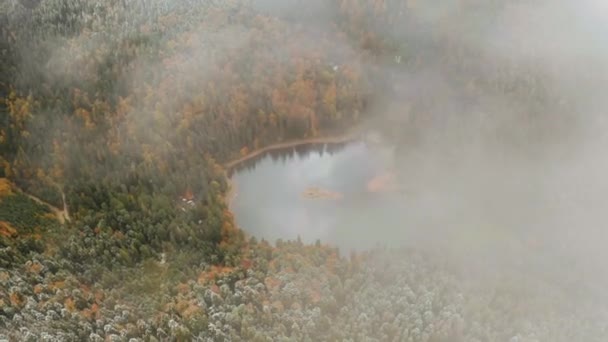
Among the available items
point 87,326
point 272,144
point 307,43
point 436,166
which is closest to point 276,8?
point 307,43

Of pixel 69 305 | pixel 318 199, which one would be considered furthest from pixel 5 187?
pixel 318 199

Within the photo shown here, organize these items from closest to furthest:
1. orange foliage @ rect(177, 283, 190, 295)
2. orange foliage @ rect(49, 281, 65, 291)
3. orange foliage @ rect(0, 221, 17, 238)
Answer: orange foliage @ rect(49, 281, 65, 291) < orange foliage @ rect(177, 283, 190, 295) < orange foliage @ rect(0, 221, 17, 238)

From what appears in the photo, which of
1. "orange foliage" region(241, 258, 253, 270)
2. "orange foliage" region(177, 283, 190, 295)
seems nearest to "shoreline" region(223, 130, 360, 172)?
"orange foliage" region(241, 258, 253, 270)

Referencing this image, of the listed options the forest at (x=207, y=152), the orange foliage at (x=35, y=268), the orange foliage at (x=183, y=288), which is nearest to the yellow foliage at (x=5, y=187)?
the forest at (x=207, y=152)

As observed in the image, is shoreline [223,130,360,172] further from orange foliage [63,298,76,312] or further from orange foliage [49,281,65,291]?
orange foliage [63,298,76,312]

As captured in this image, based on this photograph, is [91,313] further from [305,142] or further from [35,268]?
[305,142]

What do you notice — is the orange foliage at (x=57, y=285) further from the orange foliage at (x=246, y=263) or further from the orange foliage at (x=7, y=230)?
the orange foliage at (x=246, y=263)
